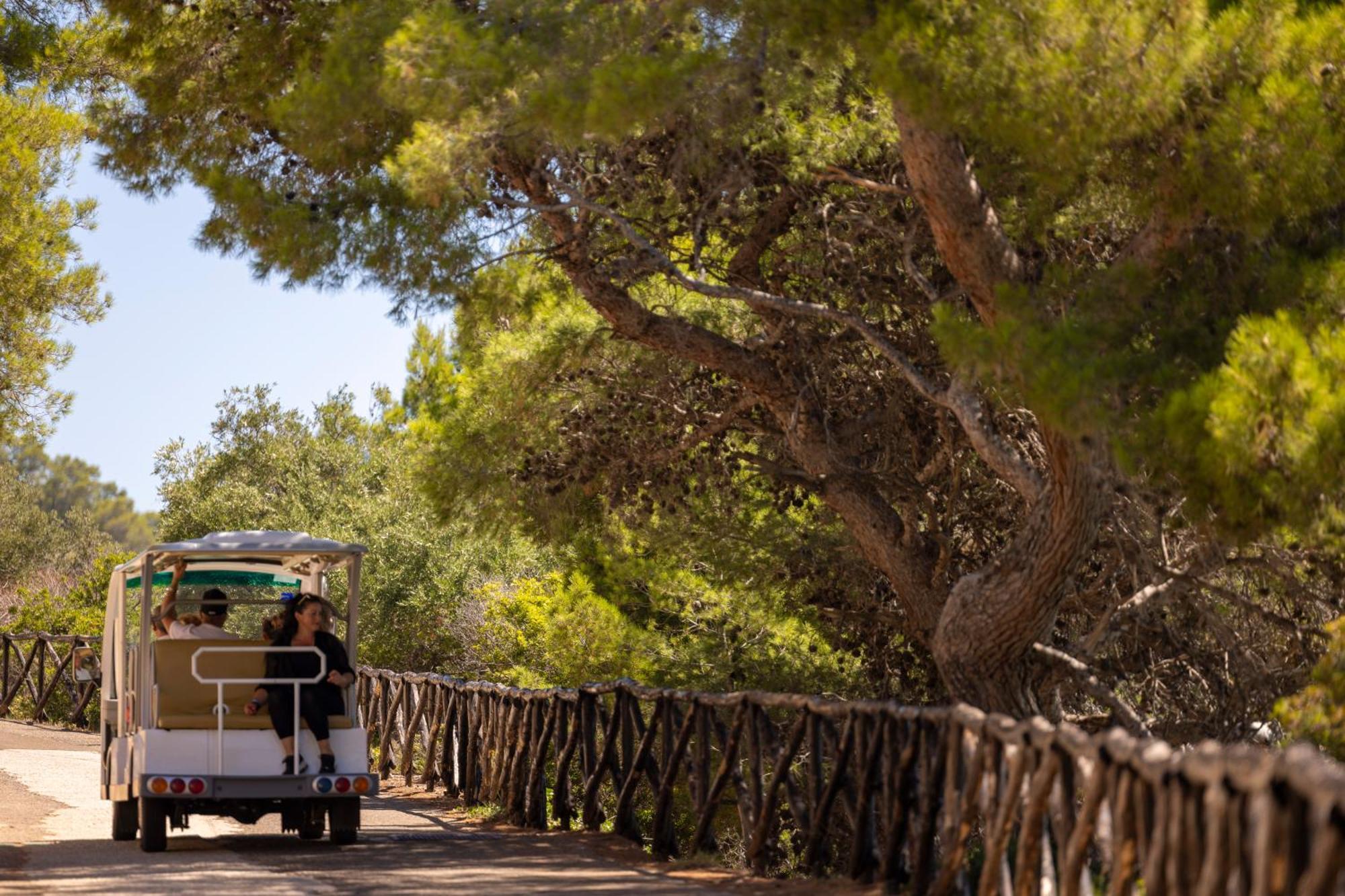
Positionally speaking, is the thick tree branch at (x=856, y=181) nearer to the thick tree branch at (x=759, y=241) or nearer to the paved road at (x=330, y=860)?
the thick tree branch at (x=759, y=241)

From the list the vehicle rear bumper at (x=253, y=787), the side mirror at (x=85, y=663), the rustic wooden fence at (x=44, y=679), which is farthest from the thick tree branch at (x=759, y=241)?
the rustic wooden fence at (x=44, y=679)

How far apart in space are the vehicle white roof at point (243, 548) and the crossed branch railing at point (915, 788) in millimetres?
2367

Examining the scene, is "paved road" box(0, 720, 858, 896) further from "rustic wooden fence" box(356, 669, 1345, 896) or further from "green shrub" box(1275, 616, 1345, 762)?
"green shrub" box(1275, 616, 1345, 762)

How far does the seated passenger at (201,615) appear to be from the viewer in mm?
12164

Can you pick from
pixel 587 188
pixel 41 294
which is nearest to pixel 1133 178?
pixel 587 188

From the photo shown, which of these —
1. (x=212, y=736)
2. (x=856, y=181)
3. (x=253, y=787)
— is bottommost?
(x=253, y=787)

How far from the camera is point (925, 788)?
29.1 feet

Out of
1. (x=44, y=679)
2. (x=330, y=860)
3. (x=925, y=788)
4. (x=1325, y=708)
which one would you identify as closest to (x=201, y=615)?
(x=330, y=860)

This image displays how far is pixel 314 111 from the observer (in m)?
11.0

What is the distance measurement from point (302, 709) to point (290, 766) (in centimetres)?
39

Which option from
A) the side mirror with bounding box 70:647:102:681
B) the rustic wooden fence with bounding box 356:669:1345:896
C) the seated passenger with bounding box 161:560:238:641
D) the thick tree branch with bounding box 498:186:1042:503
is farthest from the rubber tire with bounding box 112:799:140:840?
the thick tree branch with bounding box 498:186:1042:503

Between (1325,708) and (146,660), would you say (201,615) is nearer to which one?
(146,660)

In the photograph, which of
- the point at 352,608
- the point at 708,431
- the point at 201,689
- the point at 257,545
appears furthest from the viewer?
the point at 708,431

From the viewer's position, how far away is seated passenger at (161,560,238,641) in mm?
12164
